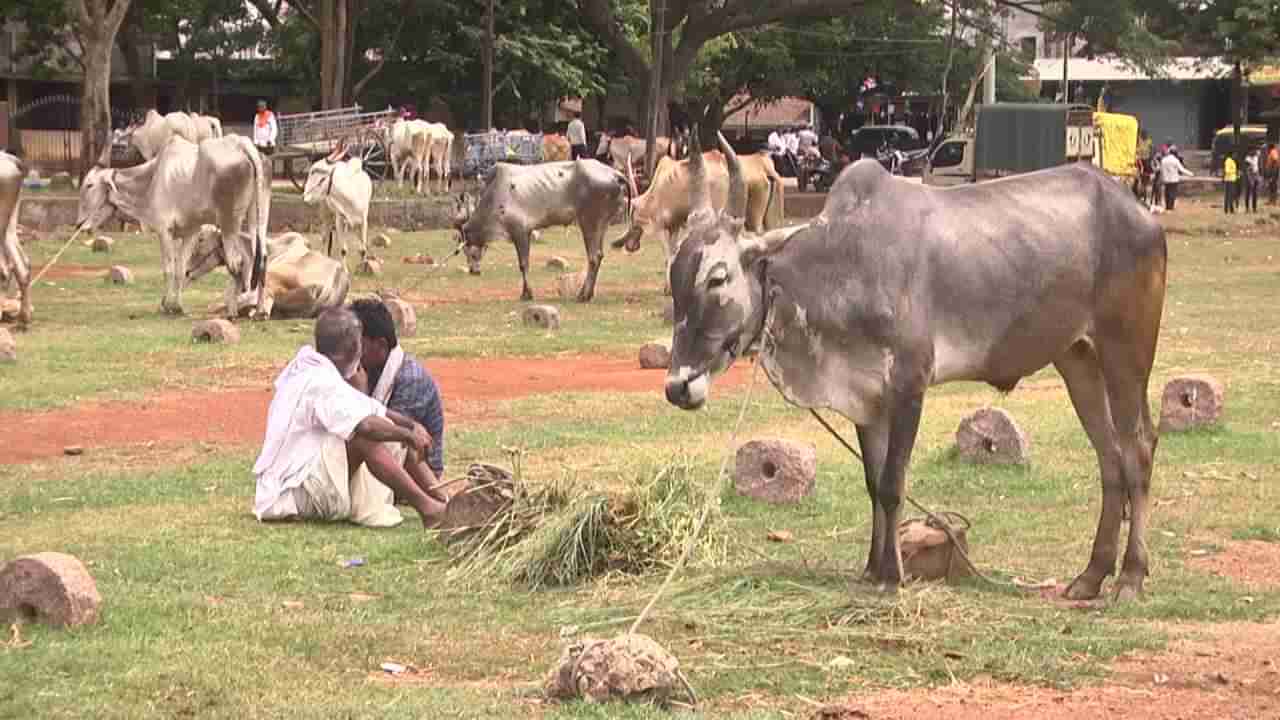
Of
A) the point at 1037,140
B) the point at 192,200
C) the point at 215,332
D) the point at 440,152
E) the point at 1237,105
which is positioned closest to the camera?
the point at 215,332

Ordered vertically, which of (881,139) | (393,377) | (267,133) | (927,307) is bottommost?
(393,377)

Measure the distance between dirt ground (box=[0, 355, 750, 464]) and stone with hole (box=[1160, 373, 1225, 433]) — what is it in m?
4.45

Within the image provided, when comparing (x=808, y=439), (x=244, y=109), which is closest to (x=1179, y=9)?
(x=244, y=109)

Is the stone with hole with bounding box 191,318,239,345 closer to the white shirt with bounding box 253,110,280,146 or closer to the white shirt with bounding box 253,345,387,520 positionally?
the white shirt with bounding box 253,345,387,520

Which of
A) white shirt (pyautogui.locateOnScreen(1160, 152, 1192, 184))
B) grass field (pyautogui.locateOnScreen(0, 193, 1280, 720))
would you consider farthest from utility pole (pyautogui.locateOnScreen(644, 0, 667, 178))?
grass field (pyautogui.locateOnScreen(0, 193, 1280, 720))

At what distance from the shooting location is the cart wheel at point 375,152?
145 ft

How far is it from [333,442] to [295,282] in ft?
40.5

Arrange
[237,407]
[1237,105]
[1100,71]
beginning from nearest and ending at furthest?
[237,407] → [1237,105] → [1100,71]

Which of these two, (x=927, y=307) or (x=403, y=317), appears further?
(x=403, y=317)

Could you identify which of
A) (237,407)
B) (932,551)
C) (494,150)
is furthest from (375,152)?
(932,551)

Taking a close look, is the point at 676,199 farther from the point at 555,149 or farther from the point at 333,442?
the point at 555,149

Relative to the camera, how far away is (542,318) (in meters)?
22.4

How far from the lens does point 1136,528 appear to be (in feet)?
30.4

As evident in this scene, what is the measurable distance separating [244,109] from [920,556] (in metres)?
56.7
